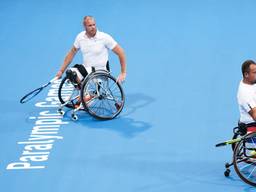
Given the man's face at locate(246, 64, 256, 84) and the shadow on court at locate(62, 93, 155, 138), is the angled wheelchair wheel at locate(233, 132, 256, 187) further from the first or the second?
the shadow on court at locate(62, 93, 155, 138)

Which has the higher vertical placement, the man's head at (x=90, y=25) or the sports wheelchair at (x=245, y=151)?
the man's head at (x=90, y=25)

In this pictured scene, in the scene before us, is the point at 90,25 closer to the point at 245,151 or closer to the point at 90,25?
the point at 90,25

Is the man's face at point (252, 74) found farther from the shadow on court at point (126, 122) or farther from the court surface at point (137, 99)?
the shadow on court at point (126, 122)

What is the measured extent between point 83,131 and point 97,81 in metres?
0.60

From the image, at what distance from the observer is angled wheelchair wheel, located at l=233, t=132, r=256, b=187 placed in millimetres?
6617

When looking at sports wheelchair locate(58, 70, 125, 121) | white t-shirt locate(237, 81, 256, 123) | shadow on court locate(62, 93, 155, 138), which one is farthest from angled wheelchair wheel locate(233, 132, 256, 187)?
sports wheelchair locate(58, 70, 125, 121)

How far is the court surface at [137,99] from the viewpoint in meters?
7.14

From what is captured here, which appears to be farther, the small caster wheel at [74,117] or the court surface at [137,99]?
the small caster wheel at [74,117]

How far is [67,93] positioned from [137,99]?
2.90 ft

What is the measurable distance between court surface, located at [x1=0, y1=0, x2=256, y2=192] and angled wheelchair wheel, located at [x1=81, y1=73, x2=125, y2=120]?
13 cm

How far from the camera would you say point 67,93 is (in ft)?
28.6

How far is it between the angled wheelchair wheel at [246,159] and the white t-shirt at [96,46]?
2156 mm

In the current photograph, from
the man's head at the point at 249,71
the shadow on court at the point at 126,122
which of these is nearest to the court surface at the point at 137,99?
the shadow on court at the point at 126,122

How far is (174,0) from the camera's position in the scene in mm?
11508
